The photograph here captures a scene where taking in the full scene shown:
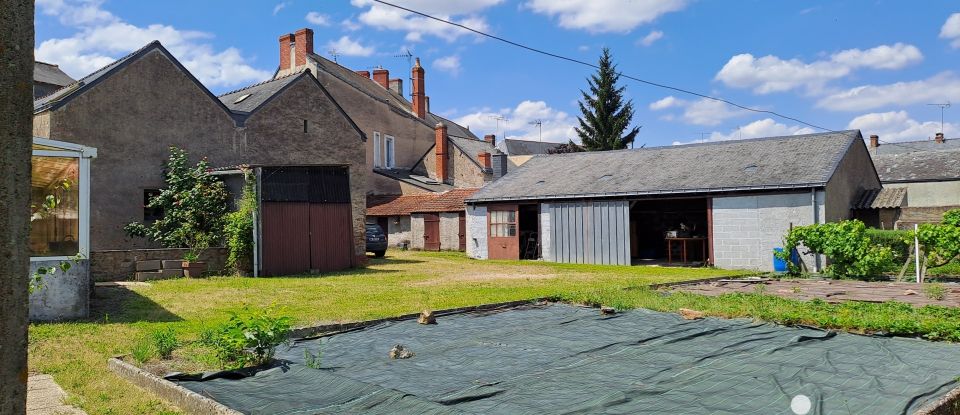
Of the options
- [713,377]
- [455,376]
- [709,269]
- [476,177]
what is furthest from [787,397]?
[476,177]

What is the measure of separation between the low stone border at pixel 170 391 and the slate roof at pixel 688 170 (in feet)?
61.6

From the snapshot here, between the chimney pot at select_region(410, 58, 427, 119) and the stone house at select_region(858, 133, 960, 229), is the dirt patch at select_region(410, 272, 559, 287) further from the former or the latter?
the chimney pot at select_region(410, 58, 427, 119)

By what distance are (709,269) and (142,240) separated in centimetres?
1716

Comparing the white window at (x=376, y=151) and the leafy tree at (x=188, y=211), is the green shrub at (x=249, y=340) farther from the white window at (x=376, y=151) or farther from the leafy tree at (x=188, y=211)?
the white window at (x=376, y=151)

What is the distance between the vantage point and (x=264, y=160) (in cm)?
2353

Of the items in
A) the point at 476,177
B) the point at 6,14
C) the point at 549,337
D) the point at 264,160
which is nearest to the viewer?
the point at 6,14

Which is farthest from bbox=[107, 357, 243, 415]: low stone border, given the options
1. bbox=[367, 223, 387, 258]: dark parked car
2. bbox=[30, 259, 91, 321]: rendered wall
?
bbox=[367, 223, 387, 258]: dark parked car

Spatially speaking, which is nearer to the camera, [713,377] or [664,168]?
[713,377]

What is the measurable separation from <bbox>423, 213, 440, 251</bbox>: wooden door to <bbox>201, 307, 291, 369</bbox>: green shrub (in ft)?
80.4

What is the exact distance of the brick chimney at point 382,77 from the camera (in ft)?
159

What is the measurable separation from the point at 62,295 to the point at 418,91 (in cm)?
3717

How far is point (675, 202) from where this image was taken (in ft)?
91.3

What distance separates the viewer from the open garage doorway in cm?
2609

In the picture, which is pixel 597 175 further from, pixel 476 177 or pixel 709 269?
pixel 476 177
